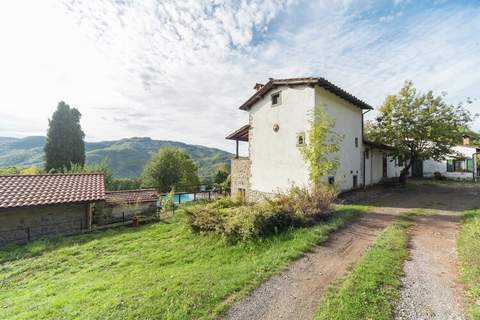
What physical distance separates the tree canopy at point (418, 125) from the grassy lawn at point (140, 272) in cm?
1112

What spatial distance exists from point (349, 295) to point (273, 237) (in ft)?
12.1

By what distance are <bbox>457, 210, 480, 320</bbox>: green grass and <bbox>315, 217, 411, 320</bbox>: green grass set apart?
105 centimetres

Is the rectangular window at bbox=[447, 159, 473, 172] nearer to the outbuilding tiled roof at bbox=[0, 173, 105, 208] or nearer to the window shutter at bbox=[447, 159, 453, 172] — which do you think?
the window shutter at bbox=[447, 159, 453, 172]

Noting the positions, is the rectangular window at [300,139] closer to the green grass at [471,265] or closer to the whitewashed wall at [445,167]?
the green grass at [471,265]

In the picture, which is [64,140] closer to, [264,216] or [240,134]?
[240,134]

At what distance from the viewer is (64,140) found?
96.8 ft

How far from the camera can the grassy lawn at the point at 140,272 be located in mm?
4133

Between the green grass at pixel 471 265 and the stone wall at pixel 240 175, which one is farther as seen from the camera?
the stone wall at pixel 240 175

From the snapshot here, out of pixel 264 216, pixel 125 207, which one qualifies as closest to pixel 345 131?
pixel 264 216

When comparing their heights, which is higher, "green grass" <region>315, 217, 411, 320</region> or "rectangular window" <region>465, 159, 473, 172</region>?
"rectangular window" <region>465, 159, 473, 172</region>

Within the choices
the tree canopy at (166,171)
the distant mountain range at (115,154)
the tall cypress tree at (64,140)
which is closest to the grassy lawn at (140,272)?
the tall cypress tree at (64,140)

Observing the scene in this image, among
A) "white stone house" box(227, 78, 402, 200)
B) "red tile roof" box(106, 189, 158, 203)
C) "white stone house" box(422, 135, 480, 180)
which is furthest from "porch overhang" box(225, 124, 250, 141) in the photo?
"white stone house" box(422, 135, 480, 180)

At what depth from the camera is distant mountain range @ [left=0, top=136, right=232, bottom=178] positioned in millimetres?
107613

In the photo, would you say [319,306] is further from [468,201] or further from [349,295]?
[468,201]
